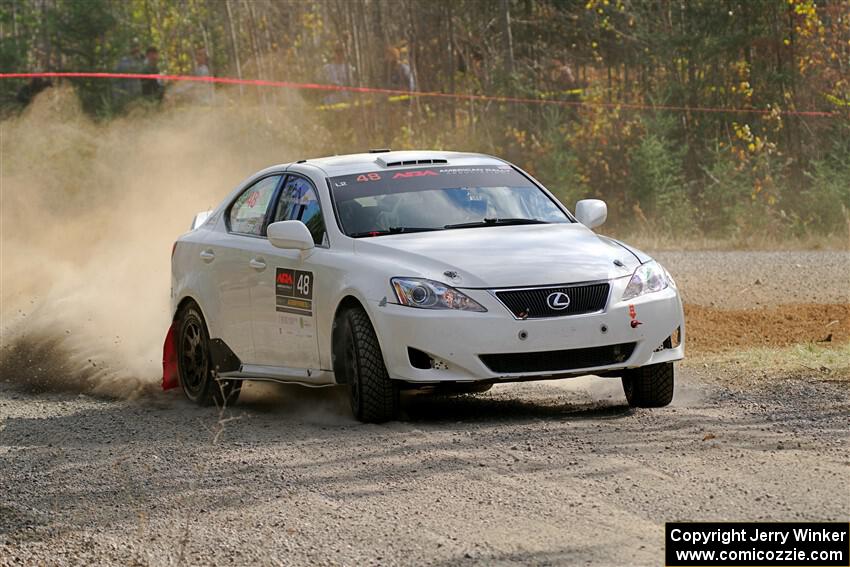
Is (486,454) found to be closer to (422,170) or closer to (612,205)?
(422,170)

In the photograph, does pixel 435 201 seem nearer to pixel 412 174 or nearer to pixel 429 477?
pixel 412 174

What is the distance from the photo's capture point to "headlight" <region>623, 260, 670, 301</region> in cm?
906

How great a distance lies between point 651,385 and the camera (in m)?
9.36

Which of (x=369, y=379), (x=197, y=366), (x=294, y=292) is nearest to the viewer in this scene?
(x=369, y=379)

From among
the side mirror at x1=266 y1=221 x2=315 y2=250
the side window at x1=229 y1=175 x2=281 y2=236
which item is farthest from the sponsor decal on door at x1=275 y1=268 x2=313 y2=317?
the side window at x1=229 y1=175 x2=281 y2=236

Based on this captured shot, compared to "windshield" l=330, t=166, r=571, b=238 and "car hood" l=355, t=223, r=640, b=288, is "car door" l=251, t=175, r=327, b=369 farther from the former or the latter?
"car hood" l=355, t=223, r=640, b=288

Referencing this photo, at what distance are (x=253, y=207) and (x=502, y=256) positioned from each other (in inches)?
101

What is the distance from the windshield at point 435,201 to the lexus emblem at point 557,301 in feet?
4.19

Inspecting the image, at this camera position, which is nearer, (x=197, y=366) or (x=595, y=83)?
(x=197, y=366)

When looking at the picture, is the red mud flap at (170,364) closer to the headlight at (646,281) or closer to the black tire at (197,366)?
the black tire at (197,366)

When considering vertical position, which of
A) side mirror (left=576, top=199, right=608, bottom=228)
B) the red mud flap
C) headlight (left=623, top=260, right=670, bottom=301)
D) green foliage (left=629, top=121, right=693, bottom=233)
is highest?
side mirror (left=576, top=199, right=608, bottom=228)

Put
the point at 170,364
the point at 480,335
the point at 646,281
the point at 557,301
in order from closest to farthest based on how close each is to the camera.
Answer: the point at 480,335 → the point at 557,301 → the point at 646,281 → the point at 170,364

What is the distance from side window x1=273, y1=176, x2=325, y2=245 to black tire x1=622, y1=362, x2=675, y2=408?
218cm

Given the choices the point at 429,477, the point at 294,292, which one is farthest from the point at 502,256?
the point at 429,477
